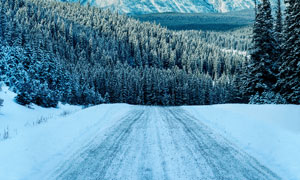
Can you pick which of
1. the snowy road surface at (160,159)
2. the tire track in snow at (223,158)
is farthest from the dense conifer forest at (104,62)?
the snowy road surface at (160,159)

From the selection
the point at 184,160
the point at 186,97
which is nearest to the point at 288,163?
the point at 184,160

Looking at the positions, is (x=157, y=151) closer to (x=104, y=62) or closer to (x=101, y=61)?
(x=104, y=62)

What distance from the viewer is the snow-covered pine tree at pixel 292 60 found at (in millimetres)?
19391

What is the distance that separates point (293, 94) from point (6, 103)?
26.1 metres

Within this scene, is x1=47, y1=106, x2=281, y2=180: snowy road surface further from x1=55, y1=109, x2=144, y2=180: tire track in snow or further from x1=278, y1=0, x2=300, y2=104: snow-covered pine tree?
x1=278, y1=0, x2=300, y2=104: snow-covered pine tree

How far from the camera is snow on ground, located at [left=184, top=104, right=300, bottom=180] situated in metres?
5.93

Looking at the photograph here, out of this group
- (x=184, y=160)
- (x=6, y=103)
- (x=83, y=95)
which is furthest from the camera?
(x=83, y=95)

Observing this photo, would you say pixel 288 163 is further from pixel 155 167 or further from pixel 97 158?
pixel 97 158

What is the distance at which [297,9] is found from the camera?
1950cm

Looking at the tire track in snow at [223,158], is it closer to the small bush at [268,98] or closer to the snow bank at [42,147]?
the snow bank at [42,147]

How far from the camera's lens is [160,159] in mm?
6000

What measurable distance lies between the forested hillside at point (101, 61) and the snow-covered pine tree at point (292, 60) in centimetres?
1888

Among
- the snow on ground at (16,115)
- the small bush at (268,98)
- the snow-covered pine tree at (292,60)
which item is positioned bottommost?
the snow on ground at (16,115)

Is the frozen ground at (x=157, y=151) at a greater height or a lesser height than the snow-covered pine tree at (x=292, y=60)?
lesser
